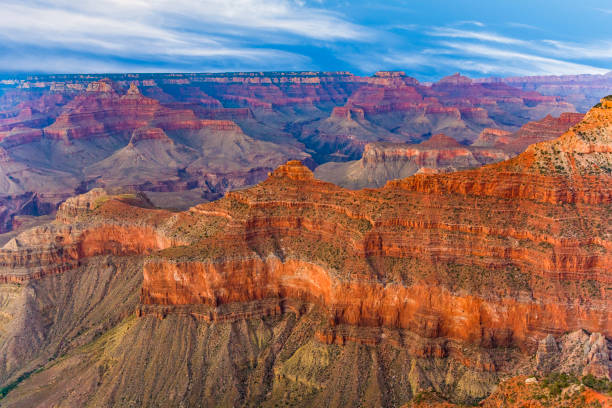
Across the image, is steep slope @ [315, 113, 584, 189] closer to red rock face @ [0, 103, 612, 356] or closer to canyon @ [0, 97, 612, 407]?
red rock face @ [0, 103, 612, 356]

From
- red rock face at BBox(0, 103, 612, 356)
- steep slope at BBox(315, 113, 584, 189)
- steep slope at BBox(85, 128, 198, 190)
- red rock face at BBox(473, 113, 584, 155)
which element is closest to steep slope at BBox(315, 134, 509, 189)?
steep slope at BBox(315, 113, 584, 189)

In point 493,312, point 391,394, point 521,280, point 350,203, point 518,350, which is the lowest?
point 391,394

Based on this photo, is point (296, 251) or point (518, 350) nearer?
point (518, 350)

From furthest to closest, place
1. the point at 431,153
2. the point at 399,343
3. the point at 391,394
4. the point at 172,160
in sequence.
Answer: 1. the point at 172,160
2. the point at 431,153
3. the point at 399,343
4. the point at 391,394

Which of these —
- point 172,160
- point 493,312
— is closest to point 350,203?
point 493,312

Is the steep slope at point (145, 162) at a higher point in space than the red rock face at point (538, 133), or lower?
lower

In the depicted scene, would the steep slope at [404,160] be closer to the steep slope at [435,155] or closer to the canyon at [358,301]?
the steep slope at [435,155]

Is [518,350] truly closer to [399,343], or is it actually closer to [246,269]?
[399,343]

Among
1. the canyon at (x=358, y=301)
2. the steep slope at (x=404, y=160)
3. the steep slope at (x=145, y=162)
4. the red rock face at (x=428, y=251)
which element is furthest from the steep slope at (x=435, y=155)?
the canyon at (x=358, y=301)
